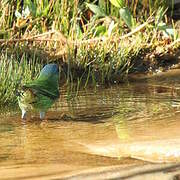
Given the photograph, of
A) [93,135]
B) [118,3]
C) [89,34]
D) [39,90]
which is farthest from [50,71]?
[118,3]

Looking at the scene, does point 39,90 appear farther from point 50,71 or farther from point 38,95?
point 50,71

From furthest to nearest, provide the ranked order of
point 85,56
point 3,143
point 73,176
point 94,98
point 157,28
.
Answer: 1. point 157,28
2. point 85,56
3. point 94,98
4. point 3,143
5. point 73,176

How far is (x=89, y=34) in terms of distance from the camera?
29.6 ft

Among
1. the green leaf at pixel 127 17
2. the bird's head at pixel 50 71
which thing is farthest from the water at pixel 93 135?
the green leaf at pixel 127 17

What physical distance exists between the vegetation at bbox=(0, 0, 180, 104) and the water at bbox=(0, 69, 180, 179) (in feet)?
3.35

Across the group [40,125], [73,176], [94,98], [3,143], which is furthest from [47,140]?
[94,98]

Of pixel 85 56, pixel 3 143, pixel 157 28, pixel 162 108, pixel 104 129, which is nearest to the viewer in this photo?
pixel 3 143

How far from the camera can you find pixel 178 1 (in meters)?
10.2

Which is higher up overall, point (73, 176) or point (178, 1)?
point (178, 1)

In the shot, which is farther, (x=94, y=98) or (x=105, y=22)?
(x=105, y=22)

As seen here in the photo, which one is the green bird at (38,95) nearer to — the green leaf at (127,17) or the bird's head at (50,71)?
the bird's head at (50,71)

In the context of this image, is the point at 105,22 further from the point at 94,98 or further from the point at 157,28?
the point at 94,98

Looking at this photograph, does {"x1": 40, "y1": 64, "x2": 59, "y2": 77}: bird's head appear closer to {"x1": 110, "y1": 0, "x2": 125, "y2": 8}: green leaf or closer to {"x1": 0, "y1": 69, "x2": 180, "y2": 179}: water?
{"x1": 0, "y1": 69, "x2": 180, "y2": 179}: water

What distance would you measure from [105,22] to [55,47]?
3.51ft
